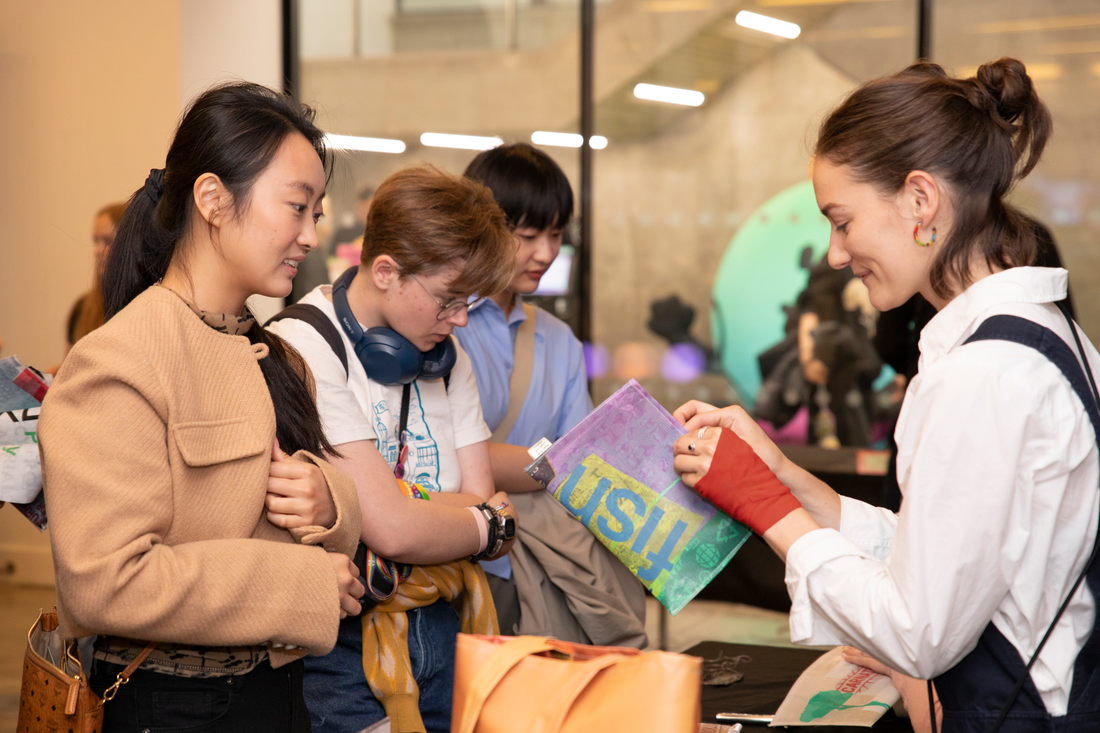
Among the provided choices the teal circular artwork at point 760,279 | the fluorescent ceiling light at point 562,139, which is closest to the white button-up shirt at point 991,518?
the teal circular artwork at point 760,279

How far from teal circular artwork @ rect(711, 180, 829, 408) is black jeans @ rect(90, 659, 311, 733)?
506 cm

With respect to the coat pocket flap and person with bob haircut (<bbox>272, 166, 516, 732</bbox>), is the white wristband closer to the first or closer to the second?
person with bob haircut (<bbox>272, 166, 516, 732</bbox>)

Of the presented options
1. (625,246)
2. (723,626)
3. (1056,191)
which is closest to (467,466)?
(723,626)

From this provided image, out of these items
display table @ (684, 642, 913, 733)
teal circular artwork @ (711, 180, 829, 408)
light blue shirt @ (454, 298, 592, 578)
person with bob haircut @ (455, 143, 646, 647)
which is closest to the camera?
display table @ (684, 642, 913, 733)

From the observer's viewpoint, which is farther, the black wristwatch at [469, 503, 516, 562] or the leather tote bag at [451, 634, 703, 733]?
the black wristwatch at [469, 503, 516, 562]

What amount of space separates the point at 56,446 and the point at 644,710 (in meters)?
0.76

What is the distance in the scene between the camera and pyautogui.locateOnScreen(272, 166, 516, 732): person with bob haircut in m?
1.61

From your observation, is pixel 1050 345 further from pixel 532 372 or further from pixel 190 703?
pixel 532 372

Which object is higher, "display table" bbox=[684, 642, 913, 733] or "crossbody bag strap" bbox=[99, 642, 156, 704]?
"crossbody bag strap" bbox=[99, 642, 156, 704]

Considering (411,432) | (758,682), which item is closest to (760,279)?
(758,682)

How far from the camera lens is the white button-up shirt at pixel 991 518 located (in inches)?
44.2

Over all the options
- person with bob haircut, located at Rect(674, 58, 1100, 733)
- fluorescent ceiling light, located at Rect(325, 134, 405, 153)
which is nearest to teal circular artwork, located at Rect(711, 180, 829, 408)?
fluorescent ceiling light, located at Rect(325, 134, 405, 153)

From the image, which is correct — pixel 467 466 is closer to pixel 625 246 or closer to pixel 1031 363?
pixel 1031 363

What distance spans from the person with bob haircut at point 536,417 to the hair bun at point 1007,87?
42.0 inches
